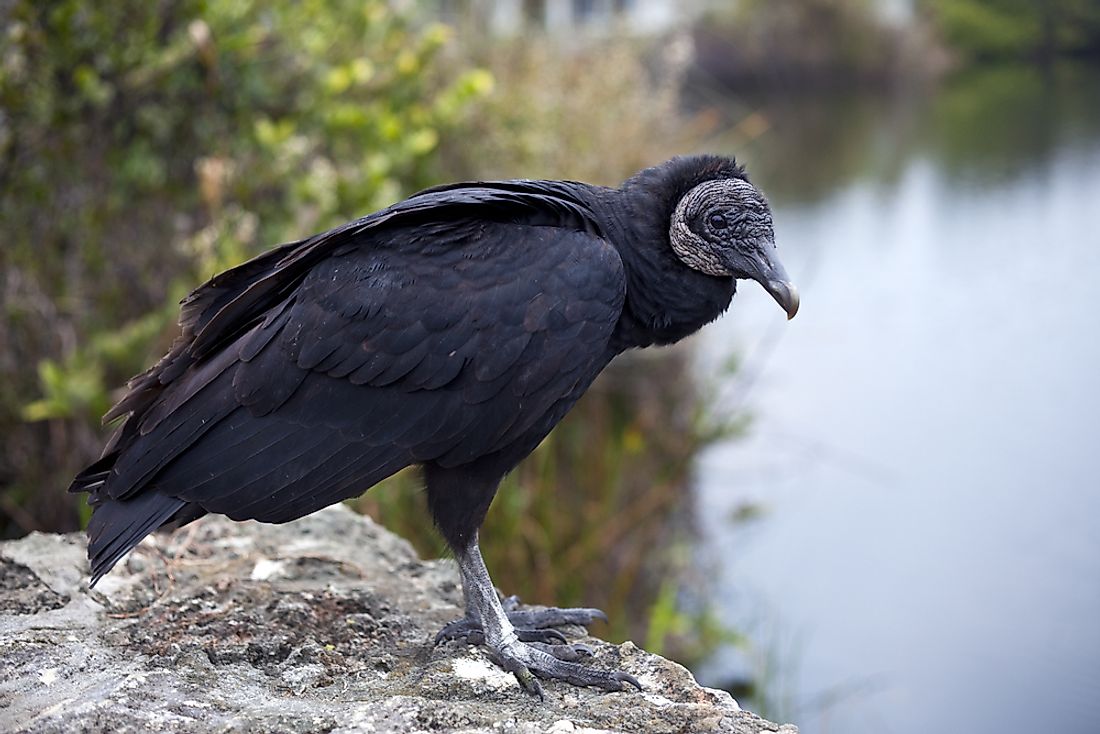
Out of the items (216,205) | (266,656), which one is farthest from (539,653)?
(216,205)

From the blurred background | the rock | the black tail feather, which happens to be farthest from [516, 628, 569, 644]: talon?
the blurred background

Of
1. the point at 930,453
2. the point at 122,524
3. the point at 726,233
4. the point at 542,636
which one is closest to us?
the point at 122,524

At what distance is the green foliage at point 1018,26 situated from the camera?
36.4ft

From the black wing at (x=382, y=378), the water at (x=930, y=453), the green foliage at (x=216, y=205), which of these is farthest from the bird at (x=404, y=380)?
the water at (x=930, y=453)

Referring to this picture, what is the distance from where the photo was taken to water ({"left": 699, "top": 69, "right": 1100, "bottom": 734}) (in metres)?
6.48

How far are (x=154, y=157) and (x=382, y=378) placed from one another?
3746 mm

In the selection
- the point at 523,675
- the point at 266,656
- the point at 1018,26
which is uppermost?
the point at 1018,26

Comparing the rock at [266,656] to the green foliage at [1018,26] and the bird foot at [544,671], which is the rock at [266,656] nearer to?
the bird foot at [544,671]

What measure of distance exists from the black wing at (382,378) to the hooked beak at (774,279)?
399 millimetres

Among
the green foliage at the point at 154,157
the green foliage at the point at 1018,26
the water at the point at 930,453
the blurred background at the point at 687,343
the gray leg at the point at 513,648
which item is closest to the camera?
the gray leg at the point at 513,648

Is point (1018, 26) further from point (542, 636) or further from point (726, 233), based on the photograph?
point (542, 636)

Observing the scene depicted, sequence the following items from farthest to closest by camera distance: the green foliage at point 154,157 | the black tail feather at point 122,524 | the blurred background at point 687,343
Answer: the blurred background at point 687,343
the green foliage at point 154,157
the black tail feather at point 122,524

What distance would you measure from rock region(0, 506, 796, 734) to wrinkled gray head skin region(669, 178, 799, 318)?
112 centimetres

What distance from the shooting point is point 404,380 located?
9.09 ft
